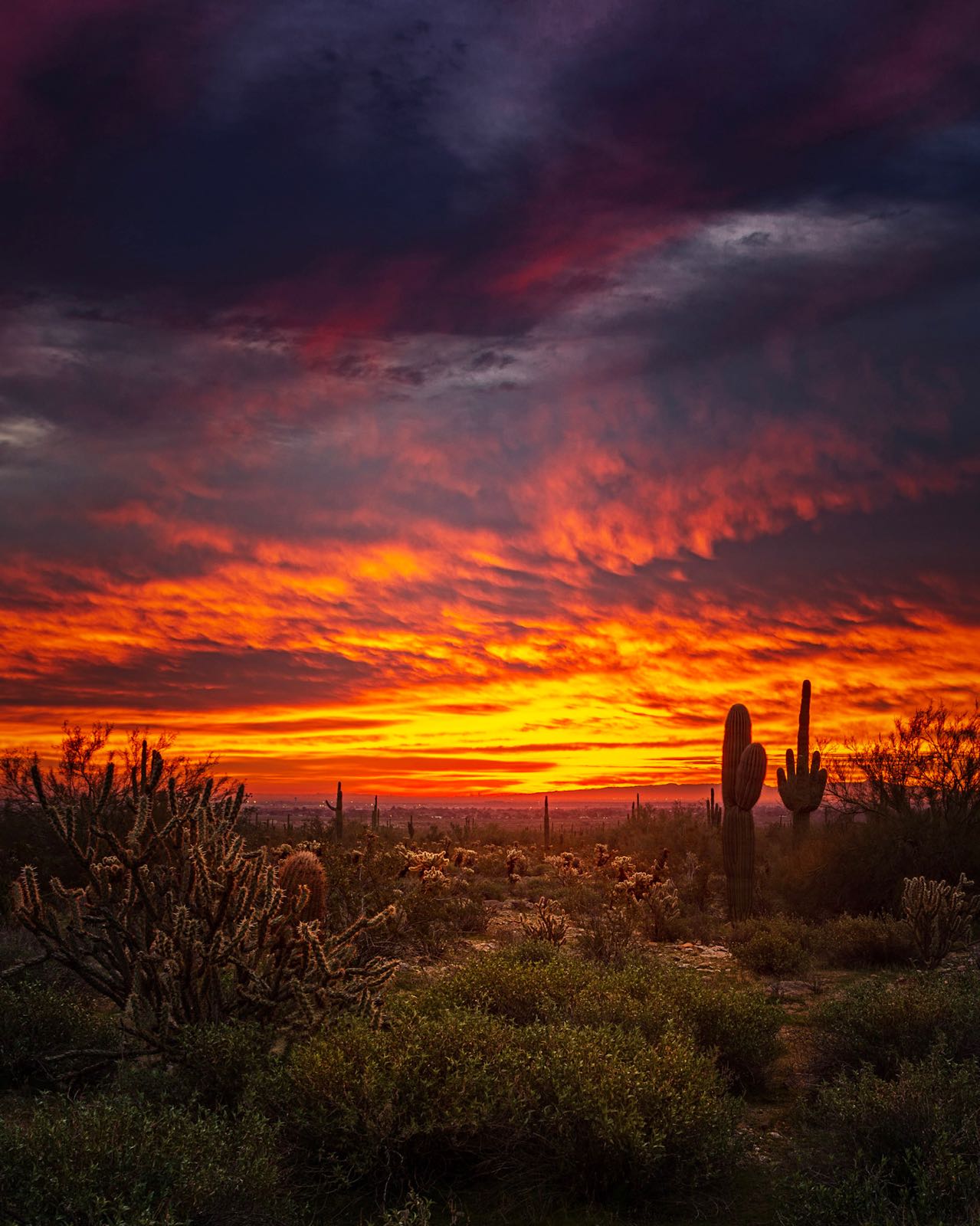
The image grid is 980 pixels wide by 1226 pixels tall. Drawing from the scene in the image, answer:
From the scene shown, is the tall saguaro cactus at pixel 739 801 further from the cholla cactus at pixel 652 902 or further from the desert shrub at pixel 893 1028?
the desert shrub at pixel 893 1028

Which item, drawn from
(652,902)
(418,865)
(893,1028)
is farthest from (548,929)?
(893,1028)

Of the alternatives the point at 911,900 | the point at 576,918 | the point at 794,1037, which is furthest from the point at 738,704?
the point at 794,1037

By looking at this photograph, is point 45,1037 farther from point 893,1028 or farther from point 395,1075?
point 893,1028

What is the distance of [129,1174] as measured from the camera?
4.68 m

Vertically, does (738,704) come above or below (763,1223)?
above

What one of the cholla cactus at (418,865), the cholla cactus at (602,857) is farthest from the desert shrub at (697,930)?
the cholla cactus at (602,857)

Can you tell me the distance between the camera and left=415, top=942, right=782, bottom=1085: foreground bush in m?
8.13

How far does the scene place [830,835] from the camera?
2180cm

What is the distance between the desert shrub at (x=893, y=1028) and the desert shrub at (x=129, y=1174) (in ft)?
16.4

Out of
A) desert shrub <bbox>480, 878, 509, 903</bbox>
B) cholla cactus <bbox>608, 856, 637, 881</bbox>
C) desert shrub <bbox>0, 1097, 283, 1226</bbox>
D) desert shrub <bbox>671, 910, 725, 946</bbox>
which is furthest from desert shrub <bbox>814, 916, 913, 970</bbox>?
desert shrub <bbox>0, 1097, 283, 1226</bbox>

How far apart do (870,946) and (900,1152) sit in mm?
9682

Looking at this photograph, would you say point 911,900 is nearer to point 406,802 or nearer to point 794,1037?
point 794,1037

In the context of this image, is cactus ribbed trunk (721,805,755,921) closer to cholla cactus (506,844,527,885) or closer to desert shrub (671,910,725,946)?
desert shrub (671,910,725,946)

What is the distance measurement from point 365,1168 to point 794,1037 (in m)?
5.92
